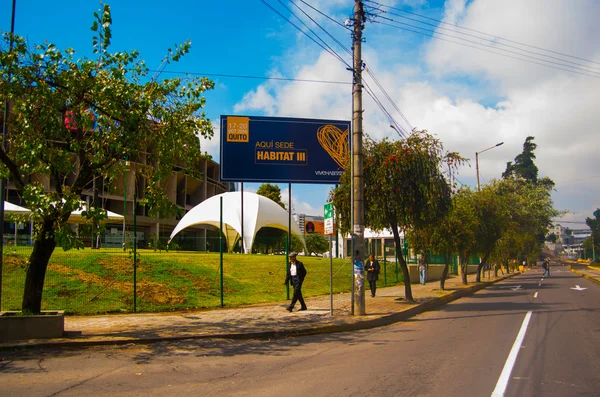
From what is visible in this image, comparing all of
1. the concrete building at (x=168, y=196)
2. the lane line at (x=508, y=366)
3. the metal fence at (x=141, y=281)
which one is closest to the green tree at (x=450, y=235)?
the metal fence at (x=141, y=281)

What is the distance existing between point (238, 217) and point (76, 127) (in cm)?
3194

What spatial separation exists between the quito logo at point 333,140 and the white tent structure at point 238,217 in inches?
674

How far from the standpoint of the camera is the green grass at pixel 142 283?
13.8 metres

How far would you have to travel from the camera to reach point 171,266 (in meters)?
18.0

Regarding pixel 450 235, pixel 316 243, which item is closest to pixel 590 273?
pixel 450 235

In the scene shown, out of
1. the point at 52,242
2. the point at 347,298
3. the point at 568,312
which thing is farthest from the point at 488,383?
the point at 347,298

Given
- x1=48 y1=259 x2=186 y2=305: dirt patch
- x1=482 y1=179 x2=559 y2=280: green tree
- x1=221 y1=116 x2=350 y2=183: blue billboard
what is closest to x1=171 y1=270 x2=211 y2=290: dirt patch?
x1=48 y1=259 x2=186 y2=305: dirt patch

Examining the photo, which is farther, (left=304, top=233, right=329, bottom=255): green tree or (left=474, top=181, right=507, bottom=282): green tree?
(left=304, top=233, right=329, bottom=255): green tree

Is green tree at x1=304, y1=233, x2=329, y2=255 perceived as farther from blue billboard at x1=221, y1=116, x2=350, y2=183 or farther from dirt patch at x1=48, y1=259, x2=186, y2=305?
dirt patch at x1=48, y1=259, x2=186, y2=305

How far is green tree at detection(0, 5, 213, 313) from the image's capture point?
9.37 meters

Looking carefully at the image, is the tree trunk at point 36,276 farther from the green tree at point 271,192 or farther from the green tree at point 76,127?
the green tree at point 271,192

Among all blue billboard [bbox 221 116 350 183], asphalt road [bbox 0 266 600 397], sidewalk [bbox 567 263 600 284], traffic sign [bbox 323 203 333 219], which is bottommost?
sidewalk [bbox 567 263 600 284]

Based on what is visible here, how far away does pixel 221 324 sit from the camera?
1188 cm

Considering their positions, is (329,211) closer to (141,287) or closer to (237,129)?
(141,287)
